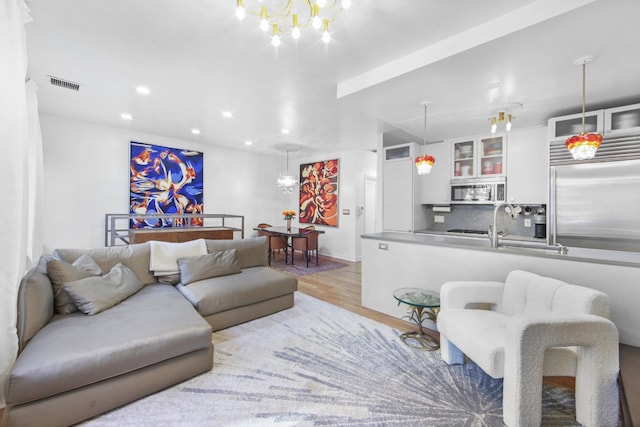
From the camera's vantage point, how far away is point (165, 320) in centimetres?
192

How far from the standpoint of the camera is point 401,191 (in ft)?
15.3

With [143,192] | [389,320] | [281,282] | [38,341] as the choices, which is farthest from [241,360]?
[143,192]

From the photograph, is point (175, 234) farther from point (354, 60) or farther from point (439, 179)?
point (439, 179)

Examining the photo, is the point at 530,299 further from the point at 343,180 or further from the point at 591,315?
the point at 343,180

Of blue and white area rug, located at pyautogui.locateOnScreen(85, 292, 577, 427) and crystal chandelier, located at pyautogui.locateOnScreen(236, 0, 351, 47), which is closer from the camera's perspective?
blue and white area rug, located at pyautogui.locateOnScreen(85, 292, 577, 427)

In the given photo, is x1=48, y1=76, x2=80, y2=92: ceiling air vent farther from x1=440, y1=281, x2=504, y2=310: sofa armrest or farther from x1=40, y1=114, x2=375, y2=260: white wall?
x1=440, y1=281, x2=504, y2=310: sofa armrest

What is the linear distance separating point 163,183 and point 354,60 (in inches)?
182

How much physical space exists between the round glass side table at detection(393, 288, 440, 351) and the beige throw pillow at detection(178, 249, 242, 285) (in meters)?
1.86

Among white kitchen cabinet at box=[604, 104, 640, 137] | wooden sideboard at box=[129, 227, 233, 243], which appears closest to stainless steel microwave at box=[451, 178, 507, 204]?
white kitchen cabinet at box=[604, 104, 640, 137]

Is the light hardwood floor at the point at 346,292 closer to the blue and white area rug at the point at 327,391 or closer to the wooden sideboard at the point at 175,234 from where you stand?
the blue and white area rug at the point at 327,391

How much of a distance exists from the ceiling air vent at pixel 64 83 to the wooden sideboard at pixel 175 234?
6.56 feet

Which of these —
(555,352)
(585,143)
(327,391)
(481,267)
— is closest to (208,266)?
(327,391)

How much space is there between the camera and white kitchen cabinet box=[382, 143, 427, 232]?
4562mm

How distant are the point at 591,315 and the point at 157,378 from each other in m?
2.64
